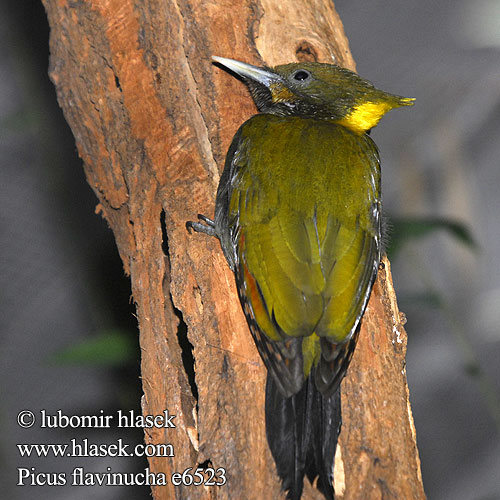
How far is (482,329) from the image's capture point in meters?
4.90

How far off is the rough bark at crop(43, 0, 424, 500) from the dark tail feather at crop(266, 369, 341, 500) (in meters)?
0.05

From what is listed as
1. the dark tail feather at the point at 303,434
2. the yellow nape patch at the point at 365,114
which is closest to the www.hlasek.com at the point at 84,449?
the dark tail feather at the point at 303,434

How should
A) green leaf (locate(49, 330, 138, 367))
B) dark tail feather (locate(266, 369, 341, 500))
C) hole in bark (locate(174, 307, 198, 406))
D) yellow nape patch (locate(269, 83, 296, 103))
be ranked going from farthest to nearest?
1. green leaf (locate(49, 330, 138, 367))
2. yellow nape patch (locate(269, 83, 296, 103))
3. hole in bark (locate(174, 307, 198, 406))
4. dark tail feather (locate(266, 369, 341, 500))

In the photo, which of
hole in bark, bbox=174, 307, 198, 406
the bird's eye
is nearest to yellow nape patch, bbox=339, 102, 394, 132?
the bird's eye

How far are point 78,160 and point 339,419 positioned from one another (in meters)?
2.88

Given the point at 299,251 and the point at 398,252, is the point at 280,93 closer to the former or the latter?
the point at 299,251

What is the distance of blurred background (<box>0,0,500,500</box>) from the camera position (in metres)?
3.96

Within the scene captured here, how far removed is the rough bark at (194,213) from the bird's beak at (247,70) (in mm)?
49

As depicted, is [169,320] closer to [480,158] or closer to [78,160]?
[78,160]

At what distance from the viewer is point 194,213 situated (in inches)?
92.5

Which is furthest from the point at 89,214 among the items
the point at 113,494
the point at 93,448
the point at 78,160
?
the point at 113,494

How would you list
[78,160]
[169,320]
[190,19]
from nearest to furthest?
[169,320]
[190,19]
[78,160]

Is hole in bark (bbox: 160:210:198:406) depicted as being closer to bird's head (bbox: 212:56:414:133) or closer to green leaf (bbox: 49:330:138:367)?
green leaf (bbox: 49:330:138:367)

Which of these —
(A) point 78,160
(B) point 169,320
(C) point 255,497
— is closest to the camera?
(C) point 255,497
